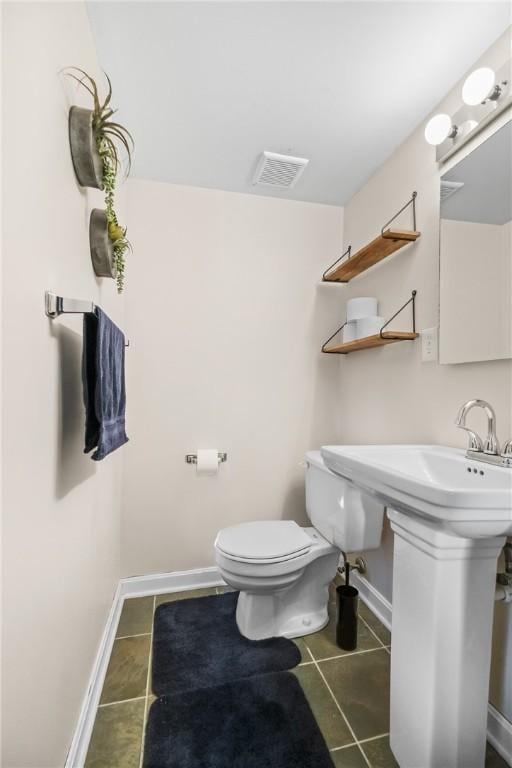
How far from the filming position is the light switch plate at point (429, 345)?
4.79 ft

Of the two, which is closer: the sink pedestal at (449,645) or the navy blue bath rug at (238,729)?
the sink pedestal at (449,645)

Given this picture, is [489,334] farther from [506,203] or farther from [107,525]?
[107,525]

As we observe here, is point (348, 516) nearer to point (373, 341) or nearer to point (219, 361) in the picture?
point (373, 341)

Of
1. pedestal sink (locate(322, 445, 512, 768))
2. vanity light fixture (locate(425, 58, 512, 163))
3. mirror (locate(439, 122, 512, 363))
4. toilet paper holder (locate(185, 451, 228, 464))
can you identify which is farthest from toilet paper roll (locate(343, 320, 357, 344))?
pedestal sink (locate(322, 445, 512, 768))

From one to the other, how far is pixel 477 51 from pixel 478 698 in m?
2.01

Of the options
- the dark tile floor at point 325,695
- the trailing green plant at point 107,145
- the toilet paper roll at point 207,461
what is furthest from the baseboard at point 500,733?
the trailing green plant at point 107,145

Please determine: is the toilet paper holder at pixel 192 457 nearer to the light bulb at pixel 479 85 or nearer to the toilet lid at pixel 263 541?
the toilet lid at pixel 263 541

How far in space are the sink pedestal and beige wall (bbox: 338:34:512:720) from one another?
262mm

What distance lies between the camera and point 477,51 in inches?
48.6

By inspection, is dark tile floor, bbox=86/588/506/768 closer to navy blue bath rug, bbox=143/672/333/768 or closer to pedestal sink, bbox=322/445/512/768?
navy blue bath rug, bbox=143/672/333/768

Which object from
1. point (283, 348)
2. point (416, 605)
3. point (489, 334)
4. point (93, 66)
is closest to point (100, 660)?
point (416, 605)

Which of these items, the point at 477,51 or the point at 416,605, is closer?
the point at 416,605

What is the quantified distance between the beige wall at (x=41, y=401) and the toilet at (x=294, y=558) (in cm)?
62

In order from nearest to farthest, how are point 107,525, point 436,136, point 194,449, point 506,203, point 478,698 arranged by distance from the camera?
point 478,698 → point 506,203 → point 436,136 → point 107,525 → point 194,449
